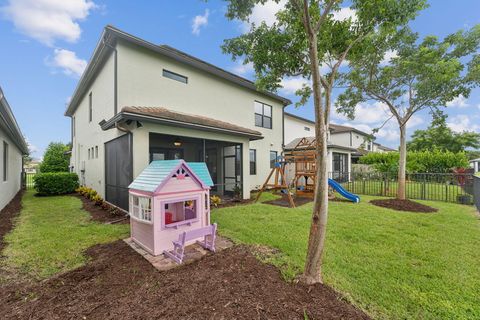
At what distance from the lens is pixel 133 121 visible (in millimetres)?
6738

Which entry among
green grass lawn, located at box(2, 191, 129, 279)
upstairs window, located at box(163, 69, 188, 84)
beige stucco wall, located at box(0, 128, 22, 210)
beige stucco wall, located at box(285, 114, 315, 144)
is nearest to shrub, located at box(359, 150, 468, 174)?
beige stucco wall, located at box(285, 114, 315, 144)

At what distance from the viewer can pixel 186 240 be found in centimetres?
368

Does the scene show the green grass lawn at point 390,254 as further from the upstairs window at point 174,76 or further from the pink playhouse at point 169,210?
the upstairs window at point 174,76

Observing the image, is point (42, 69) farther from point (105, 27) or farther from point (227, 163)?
point (227, 163)

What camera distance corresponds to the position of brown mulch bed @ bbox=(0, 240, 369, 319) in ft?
7.85

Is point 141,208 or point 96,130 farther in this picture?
point 96,130

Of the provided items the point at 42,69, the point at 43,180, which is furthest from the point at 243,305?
the point at 42,69

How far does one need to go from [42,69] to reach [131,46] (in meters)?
10.9

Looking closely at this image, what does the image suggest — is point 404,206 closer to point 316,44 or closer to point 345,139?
point 316,44

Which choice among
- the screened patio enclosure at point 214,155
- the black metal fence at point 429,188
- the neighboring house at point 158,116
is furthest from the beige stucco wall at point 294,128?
the screened patio enclosure at point 214,155

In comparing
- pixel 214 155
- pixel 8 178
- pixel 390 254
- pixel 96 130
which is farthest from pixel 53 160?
pixel 390 254

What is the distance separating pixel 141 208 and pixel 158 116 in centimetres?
365

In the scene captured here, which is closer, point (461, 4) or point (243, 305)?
point (243, 305)

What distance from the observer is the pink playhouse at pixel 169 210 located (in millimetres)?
3873
